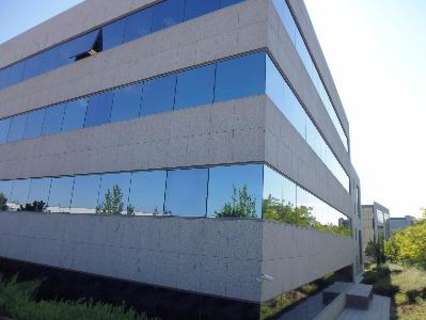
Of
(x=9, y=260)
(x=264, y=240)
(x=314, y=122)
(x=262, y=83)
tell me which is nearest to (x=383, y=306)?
(x=314, y=122)

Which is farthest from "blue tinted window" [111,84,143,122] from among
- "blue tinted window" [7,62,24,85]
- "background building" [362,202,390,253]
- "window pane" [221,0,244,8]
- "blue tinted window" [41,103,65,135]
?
"background building" [362,202,390,253]

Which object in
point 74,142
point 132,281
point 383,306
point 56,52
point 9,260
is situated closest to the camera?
point 132,281

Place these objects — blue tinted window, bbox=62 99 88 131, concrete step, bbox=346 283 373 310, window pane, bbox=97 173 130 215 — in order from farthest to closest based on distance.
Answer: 1. concrete step, bbox=346 283 373 310
2. blue tinted window, bbox=62 99 88 131
3. window pane, bbox=97 173 130 215

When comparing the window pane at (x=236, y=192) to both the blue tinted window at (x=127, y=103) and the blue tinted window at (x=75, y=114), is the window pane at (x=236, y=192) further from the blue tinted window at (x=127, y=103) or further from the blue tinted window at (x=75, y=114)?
the blue tinted window at (x=75, y=114)

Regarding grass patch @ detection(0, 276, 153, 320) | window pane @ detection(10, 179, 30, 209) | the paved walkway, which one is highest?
window pane @ detection(10, 179, 30, 209)

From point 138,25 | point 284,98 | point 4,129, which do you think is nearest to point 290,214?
point 284,98

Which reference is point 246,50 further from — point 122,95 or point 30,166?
point 30,166

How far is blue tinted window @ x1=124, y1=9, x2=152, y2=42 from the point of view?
15.0m

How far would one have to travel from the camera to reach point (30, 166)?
58.6 feet

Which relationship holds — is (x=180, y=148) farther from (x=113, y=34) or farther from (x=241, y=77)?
(x=113, y=34)

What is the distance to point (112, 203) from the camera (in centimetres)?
1356

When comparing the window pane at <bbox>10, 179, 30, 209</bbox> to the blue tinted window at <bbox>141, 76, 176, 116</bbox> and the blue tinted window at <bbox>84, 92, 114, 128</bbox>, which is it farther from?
the blue tinted window at <bbox>141, 76, 176, 116</bbox>

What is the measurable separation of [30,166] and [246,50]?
485 inches

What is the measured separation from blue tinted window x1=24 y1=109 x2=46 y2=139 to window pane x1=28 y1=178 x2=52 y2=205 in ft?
8.44
